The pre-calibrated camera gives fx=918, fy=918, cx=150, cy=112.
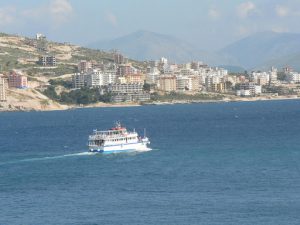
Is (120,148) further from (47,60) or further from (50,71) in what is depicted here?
(47,60)

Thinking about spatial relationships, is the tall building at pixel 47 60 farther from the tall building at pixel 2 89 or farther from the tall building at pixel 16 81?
the tall building at pixel 2 89

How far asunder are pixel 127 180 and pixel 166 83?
14822cm

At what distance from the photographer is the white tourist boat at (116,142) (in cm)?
6656

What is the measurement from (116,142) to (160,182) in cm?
1920

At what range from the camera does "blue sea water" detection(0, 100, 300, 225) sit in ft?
128

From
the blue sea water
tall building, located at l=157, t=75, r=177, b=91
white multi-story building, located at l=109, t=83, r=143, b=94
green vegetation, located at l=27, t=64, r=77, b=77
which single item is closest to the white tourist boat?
the blue sea water

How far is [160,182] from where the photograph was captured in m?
48.3

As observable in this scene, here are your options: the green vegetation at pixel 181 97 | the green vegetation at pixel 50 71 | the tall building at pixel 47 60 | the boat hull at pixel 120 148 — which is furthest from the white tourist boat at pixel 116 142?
the tall building at pixel 47 60

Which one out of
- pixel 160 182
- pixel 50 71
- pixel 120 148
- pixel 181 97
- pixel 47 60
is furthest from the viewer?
pixel 47 60

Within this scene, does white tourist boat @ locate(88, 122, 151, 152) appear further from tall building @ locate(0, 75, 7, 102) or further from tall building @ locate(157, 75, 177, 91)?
tall building @ locate(157, 75, 177, 91)

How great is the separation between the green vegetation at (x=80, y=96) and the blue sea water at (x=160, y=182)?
87.2 meters

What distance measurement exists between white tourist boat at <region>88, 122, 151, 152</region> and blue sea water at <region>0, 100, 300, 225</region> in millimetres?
1198

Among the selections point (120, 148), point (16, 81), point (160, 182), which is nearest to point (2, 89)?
point (16, 81)

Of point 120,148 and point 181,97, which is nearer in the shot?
point 120,148
